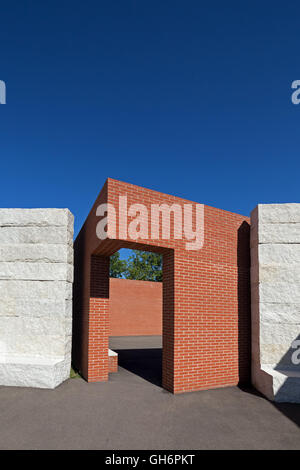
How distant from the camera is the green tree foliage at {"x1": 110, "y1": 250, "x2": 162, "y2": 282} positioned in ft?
133

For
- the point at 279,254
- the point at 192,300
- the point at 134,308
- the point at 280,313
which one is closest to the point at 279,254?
the point at 279,254

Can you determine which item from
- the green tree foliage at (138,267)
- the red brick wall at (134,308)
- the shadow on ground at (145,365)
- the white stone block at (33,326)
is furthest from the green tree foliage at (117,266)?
the white stone block at (33,326)

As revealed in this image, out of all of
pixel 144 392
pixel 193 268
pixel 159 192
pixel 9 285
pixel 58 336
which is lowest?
pixel 144 392

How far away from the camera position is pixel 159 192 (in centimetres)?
667

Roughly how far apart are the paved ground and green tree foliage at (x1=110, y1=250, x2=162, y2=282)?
1316 inches

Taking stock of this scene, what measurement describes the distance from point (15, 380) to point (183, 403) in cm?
381

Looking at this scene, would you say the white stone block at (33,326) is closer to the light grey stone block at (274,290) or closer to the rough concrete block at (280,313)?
the light grey stone block at (274,290)

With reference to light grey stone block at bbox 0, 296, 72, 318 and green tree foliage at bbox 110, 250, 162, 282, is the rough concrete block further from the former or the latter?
green tree foliage at bbox 110, 250, 162, 282

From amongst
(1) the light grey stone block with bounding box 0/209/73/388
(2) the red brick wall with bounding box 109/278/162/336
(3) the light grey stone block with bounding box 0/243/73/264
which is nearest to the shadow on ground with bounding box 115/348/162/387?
(1) the light grey stone block with bounding box 0/209/73/388

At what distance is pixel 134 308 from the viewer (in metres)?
22.4

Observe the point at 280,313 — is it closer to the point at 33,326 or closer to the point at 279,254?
the point at 279,254

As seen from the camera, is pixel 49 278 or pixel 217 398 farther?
pixel 49 278
